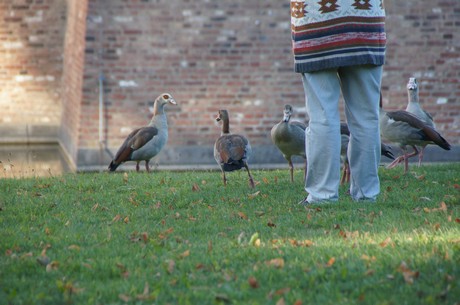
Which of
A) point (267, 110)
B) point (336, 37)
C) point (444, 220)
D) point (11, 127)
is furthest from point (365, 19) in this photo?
point (11, 127)

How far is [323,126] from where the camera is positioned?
7.32m

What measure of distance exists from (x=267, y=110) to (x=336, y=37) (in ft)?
30.1

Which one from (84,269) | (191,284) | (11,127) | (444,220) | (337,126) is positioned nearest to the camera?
(191,284)

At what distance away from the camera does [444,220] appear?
22.2 feet

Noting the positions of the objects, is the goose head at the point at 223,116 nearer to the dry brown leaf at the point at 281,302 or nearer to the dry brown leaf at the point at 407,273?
the dry brown leaf at the point at 407,273

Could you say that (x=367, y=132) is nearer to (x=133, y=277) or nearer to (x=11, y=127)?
(x=133, y=277)

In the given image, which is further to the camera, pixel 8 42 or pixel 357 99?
pixel 8 42

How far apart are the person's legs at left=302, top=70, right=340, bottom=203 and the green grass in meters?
0.33

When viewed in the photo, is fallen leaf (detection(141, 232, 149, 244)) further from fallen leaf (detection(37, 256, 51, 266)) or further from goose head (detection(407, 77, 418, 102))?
goose head (detection(407, 77, 418, 102))

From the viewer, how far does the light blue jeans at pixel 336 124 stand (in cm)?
731

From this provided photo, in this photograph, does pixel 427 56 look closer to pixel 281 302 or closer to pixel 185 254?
pixel 185 254

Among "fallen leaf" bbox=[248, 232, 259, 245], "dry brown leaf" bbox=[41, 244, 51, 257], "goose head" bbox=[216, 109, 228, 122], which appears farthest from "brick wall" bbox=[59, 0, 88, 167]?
"fallen leaf" bbox=[248, 232, 259, 245]

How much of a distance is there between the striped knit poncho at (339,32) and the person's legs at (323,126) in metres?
0.16

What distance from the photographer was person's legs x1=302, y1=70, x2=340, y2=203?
23.9 ft
